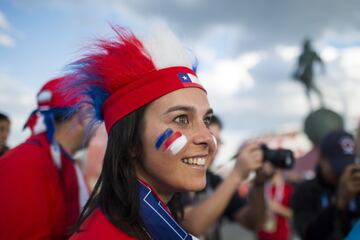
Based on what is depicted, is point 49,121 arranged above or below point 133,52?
below

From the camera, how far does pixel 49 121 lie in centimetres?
226

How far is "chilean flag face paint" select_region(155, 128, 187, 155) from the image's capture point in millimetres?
1337

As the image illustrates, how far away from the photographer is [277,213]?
4535 millimetres

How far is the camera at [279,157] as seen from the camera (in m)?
2.23

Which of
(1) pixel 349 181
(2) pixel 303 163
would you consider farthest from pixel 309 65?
(1) pixel 349 181

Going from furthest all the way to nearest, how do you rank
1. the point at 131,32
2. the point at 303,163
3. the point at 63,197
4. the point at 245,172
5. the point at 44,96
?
1. the point at 303,163
2. the point at 44,96
3. the point at 245,172
4. the point at 63,197
5. the point at 131,32

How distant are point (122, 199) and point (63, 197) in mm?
799

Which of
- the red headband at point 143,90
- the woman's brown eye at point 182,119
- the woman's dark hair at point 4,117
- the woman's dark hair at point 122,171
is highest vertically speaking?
the red headband at point 143,90

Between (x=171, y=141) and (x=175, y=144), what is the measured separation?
0.06 feet

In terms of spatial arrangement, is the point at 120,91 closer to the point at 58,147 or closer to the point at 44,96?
the point at 58,147

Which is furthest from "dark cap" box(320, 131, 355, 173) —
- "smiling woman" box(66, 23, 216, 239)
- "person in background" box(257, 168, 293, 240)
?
"smiling woman" box(66, 23, 216, 239)

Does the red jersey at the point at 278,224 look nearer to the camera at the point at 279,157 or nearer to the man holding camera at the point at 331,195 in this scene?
A: the man holding camera at the point at 331,195

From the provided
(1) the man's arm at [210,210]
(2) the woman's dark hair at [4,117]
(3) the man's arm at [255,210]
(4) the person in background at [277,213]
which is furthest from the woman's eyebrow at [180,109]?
(4) the person in background at [277,213]

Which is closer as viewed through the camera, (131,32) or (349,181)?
(131,32)
